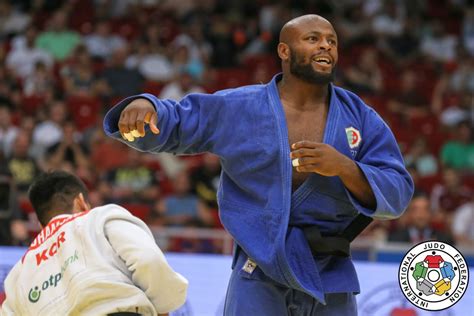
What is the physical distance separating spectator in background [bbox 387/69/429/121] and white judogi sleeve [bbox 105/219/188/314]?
1131 cm

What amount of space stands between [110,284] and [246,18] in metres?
13.6

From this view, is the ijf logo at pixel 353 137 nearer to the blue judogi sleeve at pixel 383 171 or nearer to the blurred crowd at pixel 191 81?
the blue judogi sleeve at pixel 383 171

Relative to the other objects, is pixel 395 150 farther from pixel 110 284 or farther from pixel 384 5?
pixel 384 5

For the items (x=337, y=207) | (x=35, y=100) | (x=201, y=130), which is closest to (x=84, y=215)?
(x=201, y=130)

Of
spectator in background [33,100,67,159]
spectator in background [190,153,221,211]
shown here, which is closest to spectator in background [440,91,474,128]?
spectator in background [190,153,221,211]

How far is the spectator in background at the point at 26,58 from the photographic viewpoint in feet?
49.9

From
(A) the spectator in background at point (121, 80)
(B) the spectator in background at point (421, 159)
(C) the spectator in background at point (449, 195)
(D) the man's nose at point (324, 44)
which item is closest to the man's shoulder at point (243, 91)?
(D) the man's nose at point (324, 44)

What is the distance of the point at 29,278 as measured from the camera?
4.01m

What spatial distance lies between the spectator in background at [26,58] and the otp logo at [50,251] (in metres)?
11.3

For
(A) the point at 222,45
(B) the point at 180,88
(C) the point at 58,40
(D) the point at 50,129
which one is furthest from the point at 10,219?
(A) the point at 222,45

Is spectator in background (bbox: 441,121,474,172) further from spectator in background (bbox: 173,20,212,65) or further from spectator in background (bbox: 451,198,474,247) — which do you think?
spectator in background (bbox: 173,20,212,65)

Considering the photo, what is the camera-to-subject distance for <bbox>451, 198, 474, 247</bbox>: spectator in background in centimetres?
1196

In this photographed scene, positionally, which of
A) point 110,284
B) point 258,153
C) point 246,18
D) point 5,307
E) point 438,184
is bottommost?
point 438,184

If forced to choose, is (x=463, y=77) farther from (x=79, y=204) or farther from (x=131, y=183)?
(x=79, y=204)
